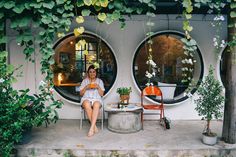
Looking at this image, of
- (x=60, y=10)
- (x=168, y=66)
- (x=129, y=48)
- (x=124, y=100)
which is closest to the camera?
(x=60, y=10)

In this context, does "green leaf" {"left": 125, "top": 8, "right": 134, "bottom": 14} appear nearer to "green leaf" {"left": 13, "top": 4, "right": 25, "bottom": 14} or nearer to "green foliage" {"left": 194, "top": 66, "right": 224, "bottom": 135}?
"green leaf" {"left": 13, "top": 4, "right": 25, "bottom": 14}

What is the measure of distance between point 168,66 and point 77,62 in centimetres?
256

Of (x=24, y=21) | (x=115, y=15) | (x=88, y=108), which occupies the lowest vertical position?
(x=88, y=108)

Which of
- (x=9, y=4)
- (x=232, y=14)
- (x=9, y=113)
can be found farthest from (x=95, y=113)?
(x=232, y=14)

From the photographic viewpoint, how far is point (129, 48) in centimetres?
755

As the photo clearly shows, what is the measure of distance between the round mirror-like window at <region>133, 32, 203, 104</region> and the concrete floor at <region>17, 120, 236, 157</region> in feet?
4.81

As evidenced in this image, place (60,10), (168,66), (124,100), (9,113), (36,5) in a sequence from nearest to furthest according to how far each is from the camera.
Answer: (36,5) → (60,10) → (9,113) → (124,100) → (168,66)

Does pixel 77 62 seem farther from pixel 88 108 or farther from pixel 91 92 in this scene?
pixel 88 108

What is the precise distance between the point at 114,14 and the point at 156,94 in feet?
10.3

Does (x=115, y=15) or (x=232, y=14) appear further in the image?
(x=232, y=14)

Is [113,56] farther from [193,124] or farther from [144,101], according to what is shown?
[193,124]

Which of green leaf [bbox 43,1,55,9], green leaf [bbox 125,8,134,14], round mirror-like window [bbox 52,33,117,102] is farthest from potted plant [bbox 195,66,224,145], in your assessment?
green leaf [bbox 43,1,55,9]

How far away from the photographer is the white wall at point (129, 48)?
24.6ft

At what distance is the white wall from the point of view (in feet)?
24.6
